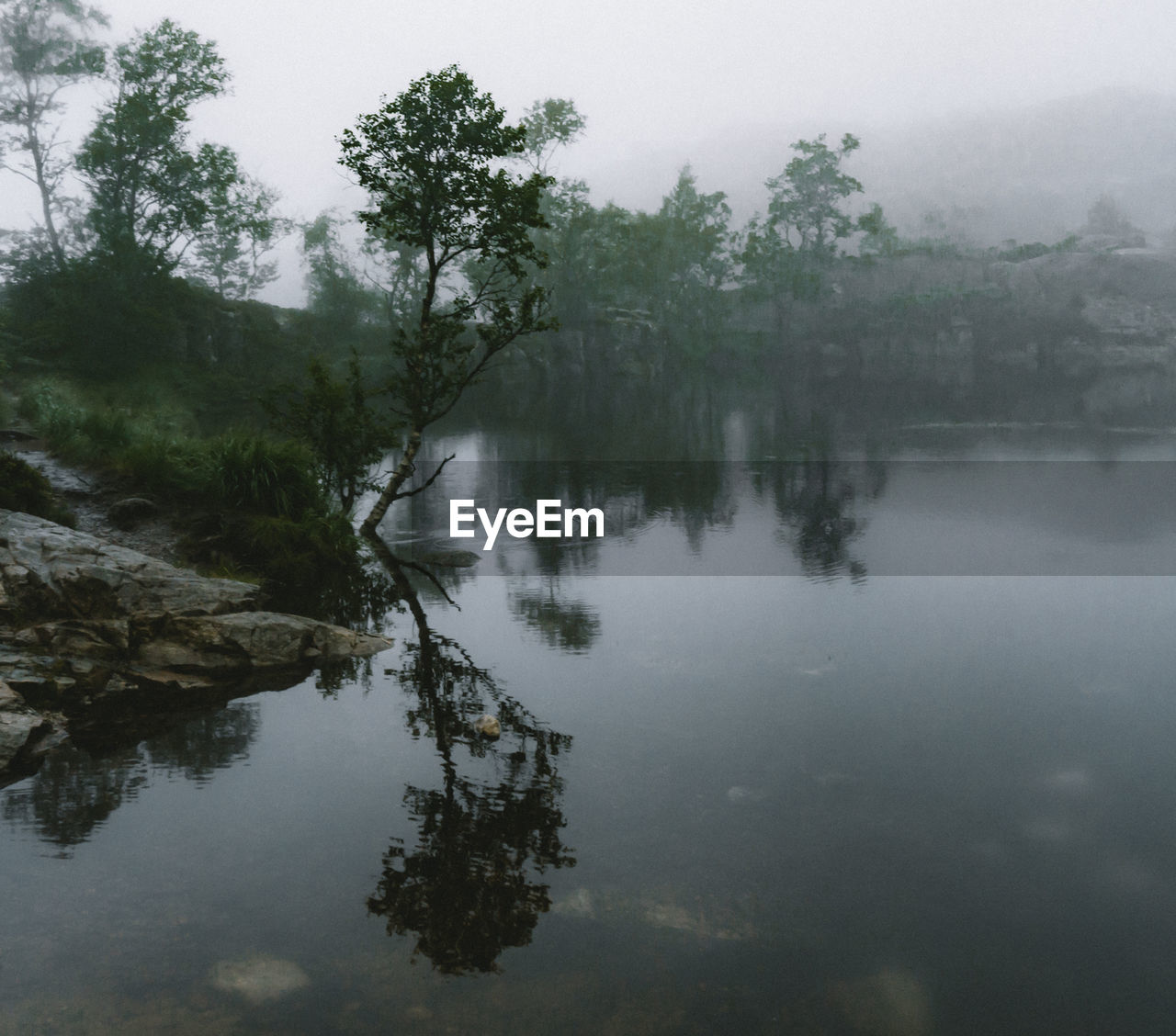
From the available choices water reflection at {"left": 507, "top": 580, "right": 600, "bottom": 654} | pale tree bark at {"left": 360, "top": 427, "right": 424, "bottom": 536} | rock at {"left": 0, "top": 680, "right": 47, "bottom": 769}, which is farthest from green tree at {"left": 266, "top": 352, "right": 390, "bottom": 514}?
rock at {"left": 0, "top": 680, "right": 47, "bottom": 769}

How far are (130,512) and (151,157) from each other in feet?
111

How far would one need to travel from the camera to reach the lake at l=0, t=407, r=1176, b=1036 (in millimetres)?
5895

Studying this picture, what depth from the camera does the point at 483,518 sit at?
22.4m

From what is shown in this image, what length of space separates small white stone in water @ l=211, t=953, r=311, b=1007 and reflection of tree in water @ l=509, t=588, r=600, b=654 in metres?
6.93

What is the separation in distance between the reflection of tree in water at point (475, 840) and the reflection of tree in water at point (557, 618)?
2232 millimetres

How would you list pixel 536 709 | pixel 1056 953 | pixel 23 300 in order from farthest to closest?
1. pixel 23 300
2. pixel 536 709
3. pixel 1056 953

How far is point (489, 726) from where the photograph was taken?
979 cm

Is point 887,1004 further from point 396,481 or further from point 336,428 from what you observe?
point 336,428

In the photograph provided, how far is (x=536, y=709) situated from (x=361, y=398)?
32.6 feet

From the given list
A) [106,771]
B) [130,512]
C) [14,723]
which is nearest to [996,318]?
[130,512]

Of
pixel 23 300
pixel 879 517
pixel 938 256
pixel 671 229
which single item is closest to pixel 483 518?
pixel 879 517

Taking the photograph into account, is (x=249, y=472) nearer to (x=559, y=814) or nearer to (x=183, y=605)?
(x=183, y=605)

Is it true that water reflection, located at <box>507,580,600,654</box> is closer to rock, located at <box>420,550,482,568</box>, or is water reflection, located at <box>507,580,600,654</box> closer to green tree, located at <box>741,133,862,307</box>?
rock, located at <box>420,550,482,568</box>

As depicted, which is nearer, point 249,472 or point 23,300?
point 249,472
